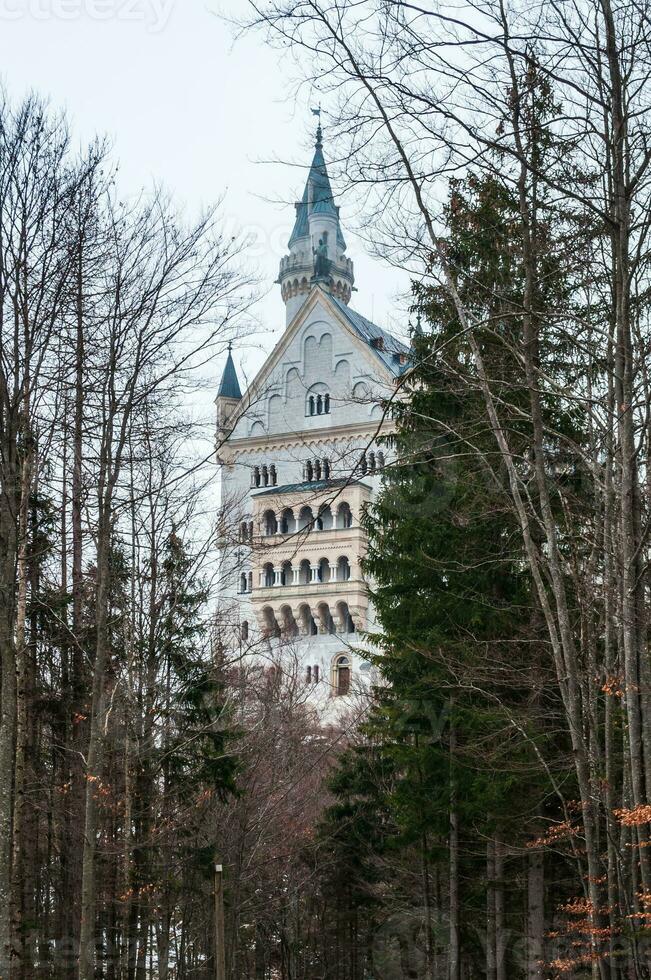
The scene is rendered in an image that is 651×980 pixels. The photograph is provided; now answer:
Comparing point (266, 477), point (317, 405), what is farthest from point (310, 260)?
point (266, 477)

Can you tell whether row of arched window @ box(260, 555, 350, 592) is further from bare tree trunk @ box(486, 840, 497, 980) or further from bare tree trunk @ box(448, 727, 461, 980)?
bare tree trunk @ box(486, 840, 497, 980)

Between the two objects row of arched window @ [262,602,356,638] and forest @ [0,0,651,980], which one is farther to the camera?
row of arched window @ [262,602,356,638]

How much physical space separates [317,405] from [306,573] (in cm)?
944

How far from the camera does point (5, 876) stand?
392 inches

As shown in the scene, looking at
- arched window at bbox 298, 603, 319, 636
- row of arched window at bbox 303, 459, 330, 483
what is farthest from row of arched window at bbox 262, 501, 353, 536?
row of arched window at bbox 303, 459, 330, 483

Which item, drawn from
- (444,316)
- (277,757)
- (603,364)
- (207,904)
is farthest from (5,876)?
(277,757)

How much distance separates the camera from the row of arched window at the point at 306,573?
2223 inches

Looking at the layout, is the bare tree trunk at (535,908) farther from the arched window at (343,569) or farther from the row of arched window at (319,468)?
the arched window at (343,569)

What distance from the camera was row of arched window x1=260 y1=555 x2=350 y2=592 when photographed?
56.5 metres

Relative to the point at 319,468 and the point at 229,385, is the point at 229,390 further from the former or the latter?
the point at 319,468

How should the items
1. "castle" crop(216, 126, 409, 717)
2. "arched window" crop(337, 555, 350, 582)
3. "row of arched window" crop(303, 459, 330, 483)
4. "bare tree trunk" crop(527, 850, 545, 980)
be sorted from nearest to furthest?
"row of arched window" crop(303, 459, 330, 483) → "bare tree trunk" crop(527, 850, 545, 980) → "castle" crop(216, 126, 409, 717) → "arched window" crop(337, 555, 350, 582)

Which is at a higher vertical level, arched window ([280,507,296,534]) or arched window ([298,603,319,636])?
arched window ([280,507,296,534])

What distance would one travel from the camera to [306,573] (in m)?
57.5

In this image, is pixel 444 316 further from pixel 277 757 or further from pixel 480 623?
pixel 277 757
